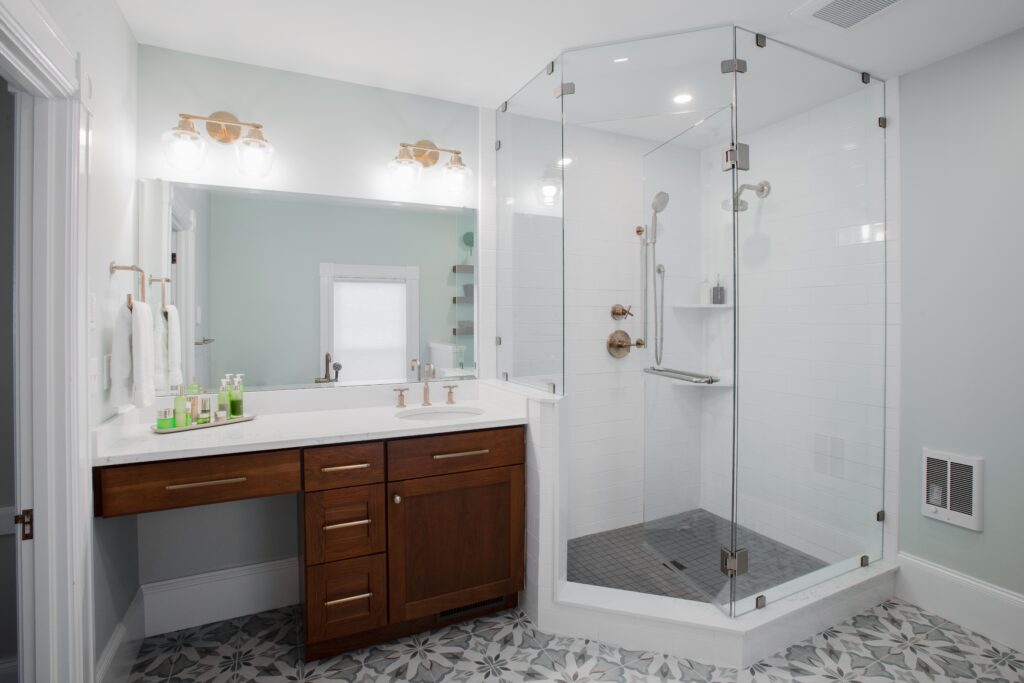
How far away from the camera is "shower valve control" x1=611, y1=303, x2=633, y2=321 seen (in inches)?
101

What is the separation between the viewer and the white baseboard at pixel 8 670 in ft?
5.56

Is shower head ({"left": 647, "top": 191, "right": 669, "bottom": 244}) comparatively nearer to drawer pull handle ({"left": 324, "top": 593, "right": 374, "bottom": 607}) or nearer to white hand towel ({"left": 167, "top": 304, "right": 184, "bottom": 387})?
drawer pull handle ({"left": 324, "top": 593, "right": 374, "bottom": 607})

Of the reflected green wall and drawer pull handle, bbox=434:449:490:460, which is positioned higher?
the reflected green wall

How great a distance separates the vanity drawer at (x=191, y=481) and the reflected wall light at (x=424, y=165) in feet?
4.76

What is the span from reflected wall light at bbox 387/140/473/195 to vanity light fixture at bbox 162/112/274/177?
0.57 metres

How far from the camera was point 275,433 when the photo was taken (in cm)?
193

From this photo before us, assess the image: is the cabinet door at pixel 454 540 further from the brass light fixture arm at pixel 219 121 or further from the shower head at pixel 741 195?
the brass light fixture arm at pixel 219 121

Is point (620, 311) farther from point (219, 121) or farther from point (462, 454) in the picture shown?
point (219, 121)

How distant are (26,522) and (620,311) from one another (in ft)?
7.57

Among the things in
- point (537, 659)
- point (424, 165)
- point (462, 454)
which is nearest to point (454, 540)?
point (462, 454)

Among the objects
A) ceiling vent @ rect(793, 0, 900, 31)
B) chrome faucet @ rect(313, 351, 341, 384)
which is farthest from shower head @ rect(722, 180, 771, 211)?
chrome faucet @ rect(313, 351, 341, 384)

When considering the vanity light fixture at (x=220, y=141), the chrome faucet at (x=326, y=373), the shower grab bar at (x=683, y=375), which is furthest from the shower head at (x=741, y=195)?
the vanity light fixture at (x=220, y=141)

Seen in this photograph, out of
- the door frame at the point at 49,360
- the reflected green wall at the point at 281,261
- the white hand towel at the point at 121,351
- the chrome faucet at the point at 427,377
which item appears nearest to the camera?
the door frame at the point at 49,360

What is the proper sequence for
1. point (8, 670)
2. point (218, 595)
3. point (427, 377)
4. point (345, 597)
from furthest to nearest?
1. point (427, 377)
2. point (218, 595)
3. point (345, 597)
4. point (8, 670)
